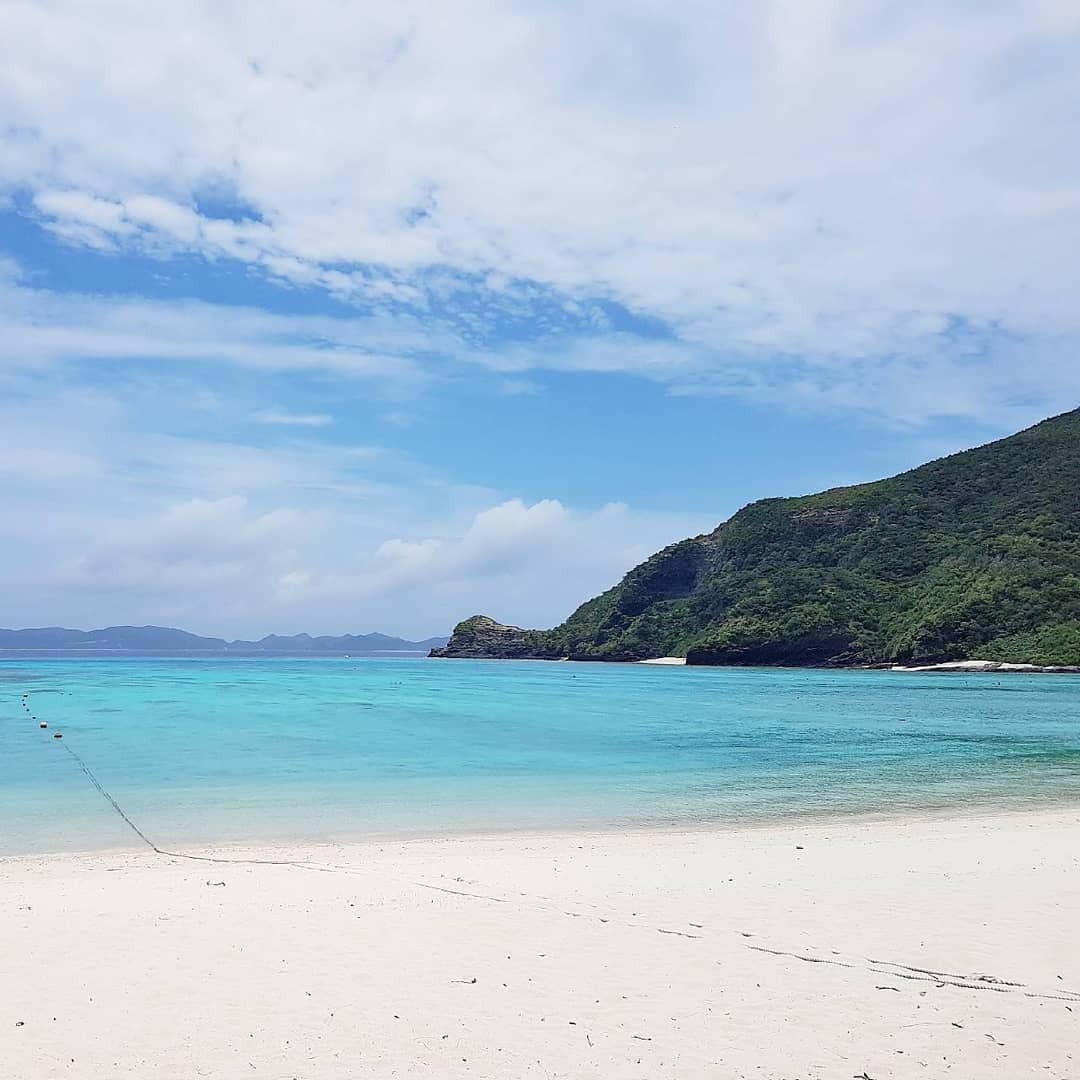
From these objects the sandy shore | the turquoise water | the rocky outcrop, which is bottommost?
the turquoise water

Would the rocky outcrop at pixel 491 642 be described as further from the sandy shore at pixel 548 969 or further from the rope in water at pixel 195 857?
the sandy shore at pixel 548 969

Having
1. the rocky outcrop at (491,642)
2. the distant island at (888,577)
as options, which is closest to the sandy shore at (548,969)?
the distant island at (888,577)

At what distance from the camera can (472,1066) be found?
5.38 metres

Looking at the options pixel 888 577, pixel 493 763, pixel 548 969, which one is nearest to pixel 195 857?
pixel 548 969

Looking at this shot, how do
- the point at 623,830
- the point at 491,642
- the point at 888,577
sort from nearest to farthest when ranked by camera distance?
the point at 623,830
the point at 888,577
the point at 491,642

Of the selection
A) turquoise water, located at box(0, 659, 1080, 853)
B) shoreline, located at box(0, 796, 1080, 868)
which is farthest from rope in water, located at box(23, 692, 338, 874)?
turquoise water, located at box(0, 659, 1080, 853)

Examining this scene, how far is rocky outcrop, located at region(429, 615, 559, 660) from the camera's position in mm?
169750

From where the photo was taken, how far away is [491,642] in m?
180

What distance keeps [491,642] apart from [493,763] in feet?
514

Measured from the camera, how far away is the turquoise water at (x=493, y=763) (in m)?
16.1

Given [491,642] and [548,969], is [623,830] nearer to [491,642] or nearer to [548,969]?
[548,969]

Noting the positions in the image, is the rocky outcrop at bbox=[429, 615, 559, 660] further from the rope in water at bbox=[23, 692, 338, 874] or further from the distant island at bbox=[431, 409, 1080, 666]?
the rope in water at bbox=[23, 692, 338, 874]

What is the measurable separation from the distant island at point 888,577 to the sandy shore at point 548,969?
83186 mm

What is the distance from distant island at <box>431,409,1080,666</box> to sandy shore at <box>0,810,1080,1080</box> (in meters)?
83.2
